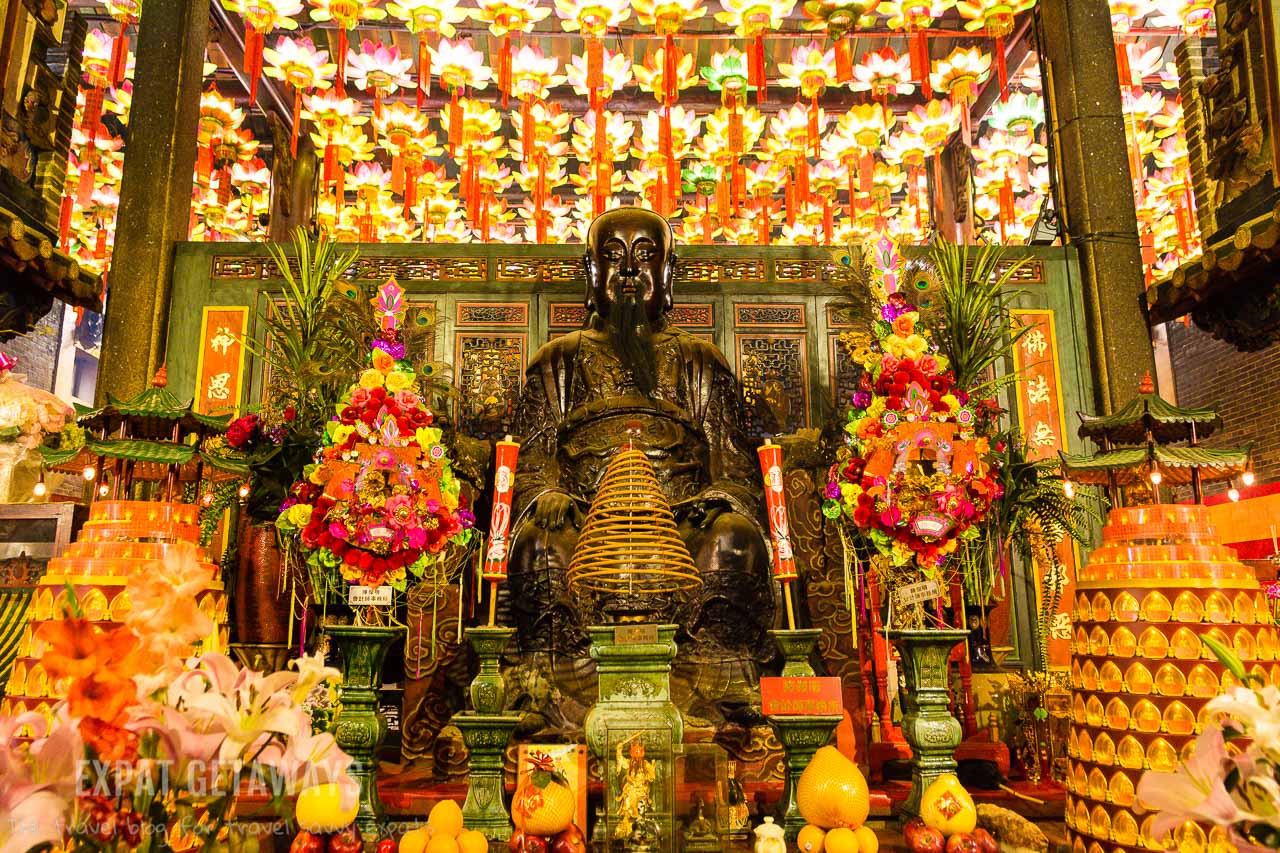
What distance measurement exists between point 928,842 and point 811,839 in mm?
328

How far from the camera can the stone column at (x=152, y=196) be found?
189 inches

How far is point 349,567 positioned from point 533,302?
2643 millimetres

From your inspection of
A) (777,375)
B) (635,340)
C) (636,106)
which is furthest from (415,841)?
(636,106)

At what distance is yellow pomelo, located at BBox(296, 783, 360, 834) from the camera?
1869mm

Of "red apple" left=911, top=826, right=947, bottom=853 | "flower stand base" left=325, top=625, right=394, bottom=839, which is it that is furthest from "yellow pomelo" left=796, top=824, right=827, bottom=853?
"flower stand base" left=325, top=625, right=394, bottom=839

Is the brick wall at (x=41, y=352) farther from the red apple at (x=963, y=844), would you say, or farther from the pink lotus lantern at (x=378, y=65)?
the red apple at (x=963, y=844)

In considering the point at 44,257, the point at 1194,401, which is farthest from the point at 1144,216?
the point at 44,257

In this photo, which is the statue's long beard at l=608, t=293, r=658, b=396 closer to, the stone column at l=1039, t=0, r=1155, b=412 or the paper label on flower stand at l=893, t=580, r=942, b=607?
the paper label on flower stand at l=893, t=580, r=942, b=607

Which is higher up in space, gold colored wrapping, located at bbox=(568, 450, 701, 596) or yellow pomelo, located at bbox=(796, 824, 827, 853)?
gold colored wrapping, located at bbox=(568, 450, 701, 596)

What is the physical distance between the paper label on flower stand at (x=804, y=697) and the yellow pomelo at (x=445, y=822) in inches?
34.1

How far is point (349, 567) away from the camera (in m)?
2.90

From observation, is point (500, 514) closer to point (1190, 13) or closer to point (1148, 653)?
point (1148, 653)

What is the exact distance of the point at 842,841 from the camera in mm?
2225

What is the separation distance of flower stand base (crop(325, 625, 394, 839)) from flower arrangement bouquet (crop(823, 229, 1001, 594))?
1.57 meters
